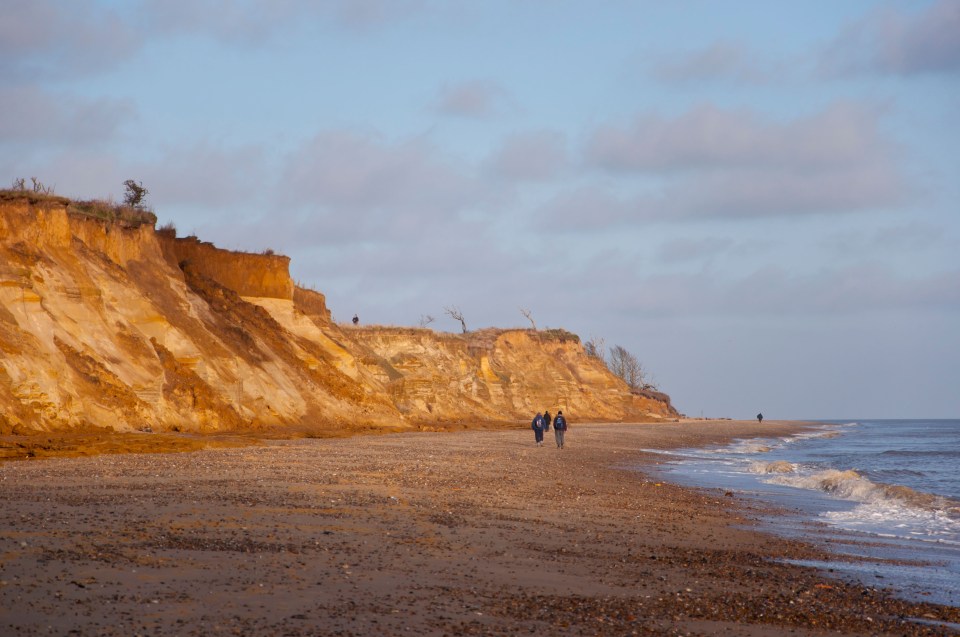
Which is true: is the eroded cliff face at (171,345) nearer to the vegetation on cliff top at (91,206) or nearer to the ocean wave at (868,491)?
the vegetation on cliff top at (91,206)

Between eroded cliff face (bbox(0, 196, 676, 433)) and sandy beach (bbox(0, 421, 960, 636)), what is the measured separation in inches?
504

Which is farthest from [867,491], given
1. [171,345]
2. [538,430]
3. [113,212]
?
[113,212]

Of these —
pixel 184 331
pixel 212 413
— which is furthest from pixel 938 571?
pixel 184 331

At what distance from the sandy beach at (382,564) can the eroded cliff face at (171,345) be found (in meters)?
12.8

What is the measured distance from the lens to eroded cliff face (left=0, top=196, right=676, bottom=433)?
2861 centimetres

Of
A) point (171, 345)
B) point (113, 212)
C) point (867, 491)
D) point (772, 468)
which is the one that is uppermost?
point (113, 212)

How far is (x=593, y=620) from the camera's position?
7406 millimetres

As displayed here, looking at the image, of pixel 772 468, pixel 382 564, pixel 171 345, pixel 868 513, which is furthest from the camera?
pixel 171 345

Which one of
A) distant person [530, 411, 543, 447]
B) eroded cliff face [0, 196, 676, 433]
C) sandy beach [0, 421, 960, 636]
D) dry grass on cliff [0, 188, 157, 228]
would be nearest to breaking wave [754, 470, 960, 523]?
sandy beach [0, 421, 960, 636]

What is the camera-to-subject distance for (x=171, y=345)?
36.2 meters

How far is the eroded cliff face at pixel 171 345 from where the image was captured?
93.9 ft

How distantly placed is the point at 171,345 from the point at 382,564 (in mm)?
29344

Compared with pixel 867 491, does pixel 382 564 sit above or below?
Result: above

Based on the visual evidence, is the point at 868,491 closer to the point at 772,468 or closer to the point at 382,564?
the point at 772,468
